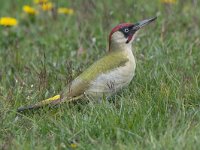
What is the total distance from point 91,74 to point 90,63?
0.82 metres

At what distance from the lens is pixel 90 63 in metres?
5.86

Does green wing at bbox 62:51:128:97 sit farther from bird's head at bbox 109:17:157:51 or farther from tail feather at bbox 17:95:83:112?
bird's head at bbox 109:17:157:51

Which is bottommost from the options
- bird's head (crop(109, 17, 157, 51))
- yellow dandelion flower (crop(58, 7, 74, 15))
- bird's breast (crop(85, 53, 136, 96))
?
bird's breast (crop(85, 53, 136, 96))

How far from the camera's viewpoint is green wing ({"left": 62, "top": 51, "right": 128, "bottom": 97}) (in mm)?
5020

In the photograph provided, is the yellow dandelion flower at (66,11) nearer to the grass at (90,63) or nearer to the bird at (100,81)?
the grass at (90,63)

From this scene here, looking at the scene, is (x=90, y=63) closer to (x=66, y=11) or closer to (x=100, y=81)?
(x=100, y=81)

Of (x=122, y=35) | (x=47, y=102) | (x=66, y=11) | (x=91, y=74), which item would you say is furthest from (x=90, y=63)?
(x=66, y=11)

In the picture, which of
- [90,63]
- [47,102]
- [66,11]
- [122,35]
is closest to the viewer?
[47,102]

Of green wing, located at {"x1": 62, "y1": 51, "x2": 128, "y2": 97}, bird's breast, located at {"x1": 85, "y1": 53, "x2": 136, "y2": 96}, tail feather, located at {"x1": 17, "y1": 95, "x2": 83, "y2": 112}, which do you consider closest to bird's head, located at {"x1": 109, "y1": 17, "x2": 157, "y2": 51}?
green wing, located at {"x1": 62, "y1": 51, "x2": 128, "y2": 97}

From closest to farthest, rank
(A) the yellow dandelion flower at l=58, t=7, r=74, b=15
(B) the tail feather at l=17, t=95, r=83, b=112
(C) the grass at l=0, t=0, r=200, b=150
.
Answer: (C) the grass at l=0, t=0, r=200, b=150, (B) the tail feather at l=17, t=95, r=83, b=112, (A) the yellow dandelion flower at l=58, t=7, r=74, b=15

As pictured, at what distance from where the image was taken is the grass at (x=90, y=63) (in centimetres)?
426

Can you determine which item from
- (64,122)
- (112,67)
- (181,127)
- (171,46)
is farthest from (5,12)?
(181,127)

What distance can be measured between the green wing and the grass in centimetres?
12

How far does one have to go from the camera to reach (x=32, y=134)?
4.45 meters
